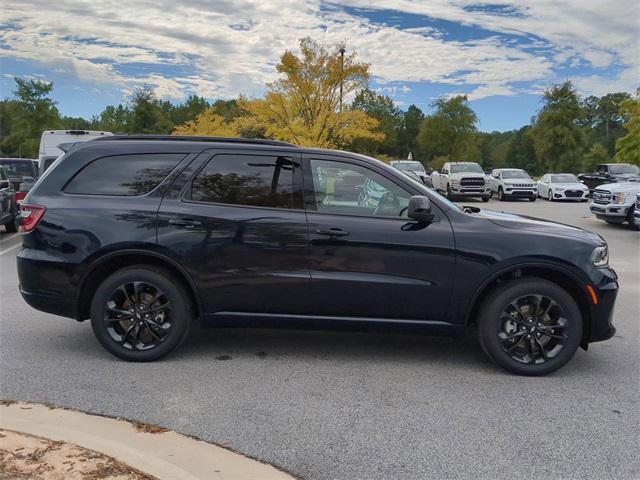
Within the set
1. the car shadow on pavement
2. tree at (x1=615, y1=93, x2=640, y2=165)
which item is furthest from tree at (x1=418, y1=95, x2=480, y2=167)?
the car shadow on pavement

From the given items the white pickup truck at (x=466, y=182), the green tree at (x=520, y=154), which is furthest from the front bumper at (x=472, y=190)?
the green tree at (x=520, y=154)

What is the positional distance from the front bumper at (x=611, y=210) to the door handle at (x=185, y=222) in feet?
46.7

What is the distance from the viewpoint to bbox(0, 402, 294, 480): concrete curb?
9.78 feet

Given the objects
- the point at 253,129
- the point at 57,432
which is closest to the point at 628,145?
the point at 253,129

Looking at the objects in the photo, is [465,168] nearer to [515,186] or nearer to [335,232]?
[515,186]

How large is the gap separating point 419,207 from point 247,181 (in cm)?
142

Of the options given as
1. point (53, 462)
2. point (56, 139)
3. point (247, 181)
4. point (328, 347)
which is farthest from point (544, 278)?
point (56, 139)

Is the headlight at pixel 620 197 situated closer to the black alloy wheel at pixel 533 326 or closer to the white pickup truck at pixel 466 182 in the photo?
the white pickup truck at pixel 466 182

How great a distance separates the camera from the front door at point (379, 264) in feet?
14.8

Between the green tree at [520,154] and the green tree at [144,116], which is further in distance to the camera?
the green tree at [520,154]

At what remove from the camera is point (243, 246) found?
4.57m

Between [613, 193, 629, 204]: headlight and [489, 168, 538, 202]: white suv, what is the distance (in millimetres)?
13342

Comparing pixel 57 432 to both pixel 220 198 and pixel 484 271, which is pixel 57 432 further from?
pixel 484 271

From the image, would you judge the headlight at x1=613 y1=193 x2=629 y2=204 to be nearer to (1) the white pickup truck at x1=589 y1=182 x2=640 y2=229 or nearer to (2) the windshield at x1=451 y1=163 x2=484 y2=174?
(1) the white pickup truck at x1=589 y1=182 x2=640 y2=229
